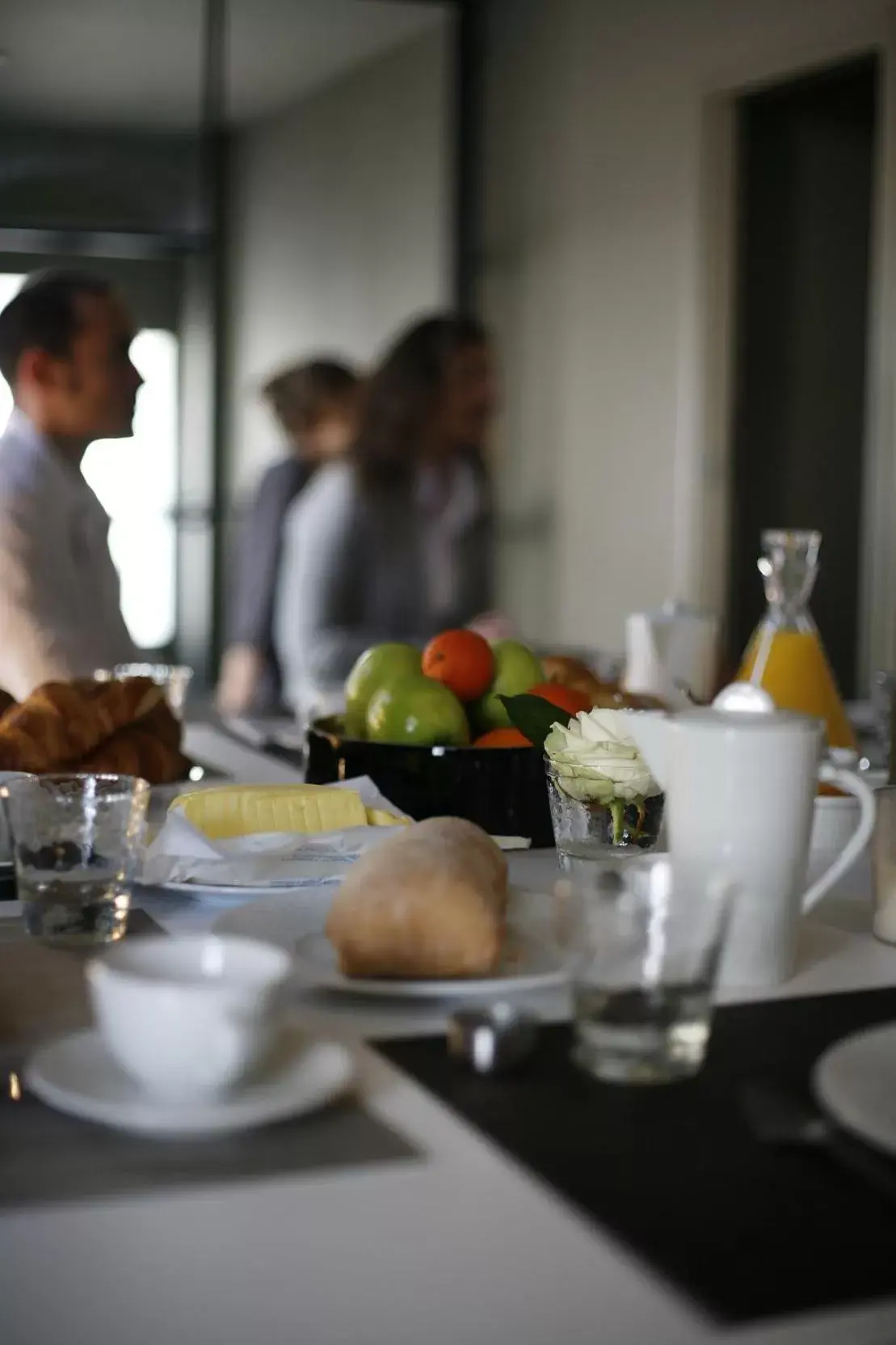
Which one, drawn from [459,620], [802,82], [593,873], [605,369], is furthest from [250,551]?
[593,873]

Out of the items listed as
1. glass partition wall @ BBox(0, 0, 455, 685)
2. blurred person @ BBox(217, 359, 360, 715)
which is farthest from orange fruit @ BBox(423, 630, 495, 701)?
glass partition wall @ BBox(0, 0, 455, 685)

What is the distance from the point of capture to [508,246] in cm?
563

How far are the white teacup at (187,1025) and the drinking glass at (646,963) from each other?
0.14 m

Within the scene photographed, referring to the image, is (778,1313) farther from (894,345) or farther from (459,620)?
(894,345)

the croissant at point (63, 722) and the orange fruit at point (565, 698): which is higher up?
the orange fruit at point (565, 698)

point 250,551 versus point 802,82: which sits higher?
point 802,82

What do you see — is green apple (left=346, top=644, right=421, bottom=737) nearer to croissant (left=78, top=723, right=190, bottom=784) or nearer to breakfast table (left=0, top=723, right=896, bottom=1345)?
croissant (left=78, top=723, right=190, bottom=784)

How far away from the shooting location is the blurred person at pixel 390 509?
3803 millimetres

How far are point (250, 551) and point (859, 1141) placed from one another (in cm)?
364

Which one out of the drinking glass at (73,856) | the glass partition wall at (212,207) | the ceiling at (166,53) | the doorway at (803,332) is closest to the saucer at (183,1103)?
the drinking glass at (73,856)

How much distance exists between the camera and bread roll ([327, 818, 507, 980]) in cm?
82

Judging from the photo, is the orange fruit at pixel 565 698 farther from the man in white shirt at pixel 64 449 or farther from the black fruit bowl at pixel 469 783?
the man in white shirt at pixel 64 449

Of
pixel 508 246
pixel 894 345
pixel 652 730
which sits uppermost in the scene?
pixel 508 246

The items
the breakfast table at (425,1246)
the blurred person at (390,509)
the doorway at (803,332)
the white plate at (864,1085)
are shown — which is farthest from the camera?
the doorway at (803,332)
